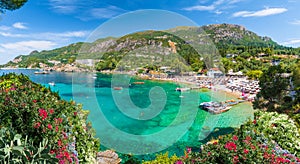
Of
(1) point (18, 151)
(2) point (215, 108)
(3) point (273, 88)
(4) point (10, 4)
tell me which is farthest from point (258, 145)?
(2) point (215, 108)

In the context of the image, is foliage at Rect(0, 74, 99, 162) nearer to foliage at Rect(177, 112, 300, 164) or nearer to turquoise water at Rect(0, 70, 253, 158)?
foliage at Rect(177, 112, 300, 164)

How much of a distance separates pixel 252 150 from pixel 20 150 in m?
2.73

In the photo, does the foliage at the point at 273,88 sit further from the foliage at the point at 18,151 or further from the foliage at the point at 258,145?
the foliage at the point at 18,151

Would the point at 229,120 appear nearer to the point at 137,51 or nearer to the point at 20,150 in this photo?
the point at 137,51

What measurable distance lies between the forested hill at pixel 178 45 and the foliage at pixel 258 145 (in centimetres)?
409

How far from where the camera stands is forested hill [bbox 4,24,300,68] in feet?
24.2

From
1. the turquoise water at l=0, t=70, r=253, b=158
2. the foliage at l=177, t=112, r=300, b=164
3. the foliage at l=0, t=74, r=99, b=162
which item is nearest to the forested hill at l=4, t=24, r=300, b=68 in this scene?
the turquoise water at l=0, t=70, r=253, b=158

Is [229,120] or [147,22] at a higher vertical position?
[147,22]

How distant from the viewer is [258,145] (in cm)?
282

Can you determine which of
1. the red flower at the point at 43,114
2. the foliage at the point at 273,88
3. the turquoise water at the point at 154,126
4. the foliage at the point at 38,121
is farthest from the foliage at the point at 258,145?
the foliage at the point at 273,88

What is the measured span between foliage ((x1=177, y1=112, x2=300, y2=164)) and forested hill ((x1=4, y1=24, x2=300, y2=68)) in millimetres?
4089

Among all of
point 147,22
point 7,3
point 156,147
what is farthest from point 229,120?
point 7,3

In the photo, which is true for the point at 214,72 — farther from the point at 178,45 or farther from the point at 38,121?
the point at 38,121

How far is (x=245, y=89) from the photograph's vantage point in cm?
3566
